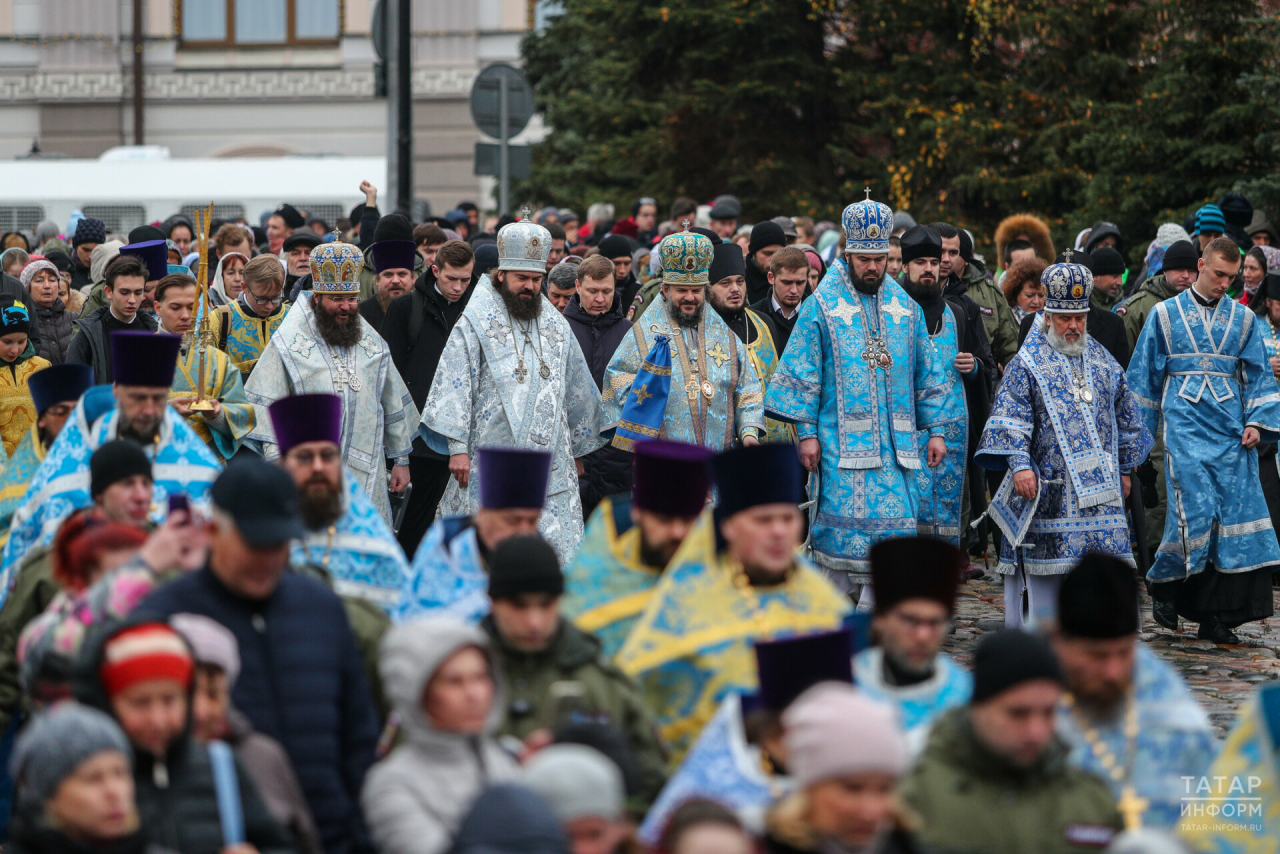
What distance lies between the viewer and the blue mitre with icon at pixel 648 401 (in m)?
9.41

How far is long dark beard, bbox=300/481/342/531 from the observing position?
6.13 meters

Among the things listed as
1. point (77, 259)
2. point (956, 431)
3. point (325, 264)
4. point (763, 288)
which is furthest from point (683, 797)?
point (77, 259)

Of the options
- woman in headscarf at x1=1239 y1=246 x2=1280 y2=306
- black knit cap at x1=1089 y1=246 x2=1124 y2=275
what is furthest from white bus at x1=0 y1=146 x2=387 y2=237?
woman in headscarf at x1=1239 y1=246 x2=1280 y2=306

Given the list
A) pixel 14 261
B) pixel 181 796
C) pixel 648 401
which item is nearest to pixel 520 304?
pixel 648 401

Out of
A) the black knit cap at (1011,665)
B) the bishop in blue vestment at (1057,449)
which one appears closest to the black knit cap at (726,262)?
the bishop in blue vestment at (1057,449)

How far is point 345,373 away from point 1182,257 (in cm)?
566

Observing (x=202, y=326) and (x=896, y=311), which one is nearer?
(x=202, y=326)

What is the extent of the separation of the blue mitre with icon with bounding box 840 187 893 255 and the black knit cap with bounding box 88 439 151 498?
4911 mm

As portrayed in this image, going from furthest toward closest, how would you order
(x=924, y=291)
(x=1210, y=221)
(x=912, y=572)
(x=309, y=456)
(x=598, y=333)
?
(x=1210, y=221), (x=598, y=333), (x=924, y=291), (x=309, y=456), (x=912, y=572)

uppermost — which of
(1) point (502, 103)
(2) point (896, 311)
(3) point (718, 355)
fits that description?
(1) point (502, 103)

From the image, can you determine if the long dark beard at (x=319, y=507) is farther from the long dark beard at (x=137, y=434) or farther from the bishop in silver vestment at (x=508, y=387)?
the bishop in silver vestment at (x=508, y=387)

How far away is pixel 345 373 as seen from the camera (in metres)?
9.02

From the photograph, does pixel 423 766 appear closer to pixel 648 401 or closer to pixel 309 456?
pixel 309 456

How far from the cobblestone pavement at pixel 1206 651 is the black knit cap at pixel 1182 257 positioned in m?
2.18
